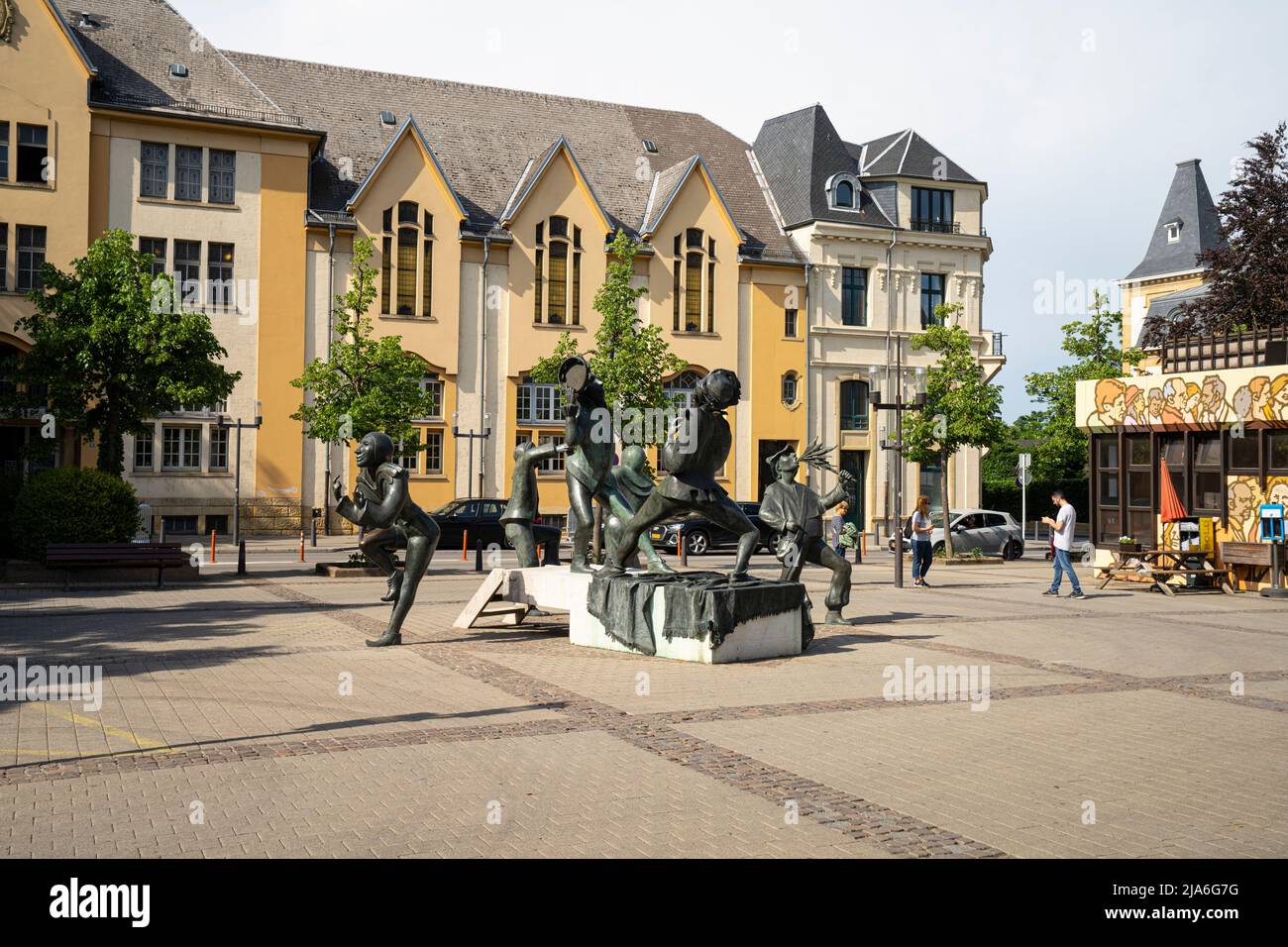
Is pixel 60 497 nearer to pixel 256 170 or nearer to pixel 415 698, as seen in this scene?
pixel 415 698

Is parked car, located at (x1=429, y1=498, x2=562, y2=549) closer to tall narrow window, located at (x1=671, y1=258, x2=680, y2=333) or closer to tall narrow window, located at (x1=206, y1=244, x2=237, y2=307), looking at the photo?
tall narrow window, located at (x1=206, y1=244, x2=237, y2=307)

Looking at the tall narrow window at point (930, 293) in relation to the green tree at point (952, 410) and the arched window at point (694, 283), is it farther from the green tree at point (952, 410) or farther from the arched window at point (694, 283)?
the green tree at point (952, 410)

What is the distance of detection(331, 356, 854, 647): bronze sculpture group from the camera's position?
1285 centimetres

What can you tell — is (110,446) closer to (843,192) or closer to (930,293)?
(843,192)

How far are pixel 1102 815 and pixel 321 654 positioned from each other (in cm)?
855

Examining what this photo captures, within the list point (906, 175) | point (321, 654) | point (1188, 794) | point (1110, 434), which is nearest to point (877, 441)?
point (906, 175)

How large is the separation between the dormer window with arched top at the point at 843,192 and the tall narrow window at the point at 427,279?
16880mm

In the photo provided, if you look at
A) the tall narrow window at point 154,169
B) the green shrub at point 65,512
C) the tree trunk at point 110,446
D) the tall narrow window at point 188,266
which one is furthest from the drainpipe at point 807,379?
the green shrub at point 65,512

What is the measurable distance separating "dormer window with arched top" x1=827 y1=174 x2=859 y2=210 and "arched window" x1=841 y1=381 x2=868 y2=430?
23.9ft

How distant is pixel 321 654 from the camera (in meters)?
12.8

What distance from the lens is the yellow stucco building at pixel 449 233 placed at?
3725 cm

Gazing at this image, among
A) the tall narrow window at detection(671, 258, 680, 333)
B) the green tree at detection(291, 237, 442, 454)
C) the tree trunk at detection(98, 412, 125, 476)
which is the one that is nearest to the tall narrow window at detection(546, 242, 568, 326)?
the tall narrow window at detection(671, 258, 680, 333)

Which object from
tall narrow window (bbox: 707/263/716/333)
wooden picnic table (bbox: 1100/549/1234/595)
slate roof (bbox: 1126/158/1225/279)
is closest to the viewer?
wooden picnic table (bbox: 1100/549/1234/595)

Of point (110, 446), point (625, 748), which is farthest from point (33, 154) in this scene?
point (625, 748)
